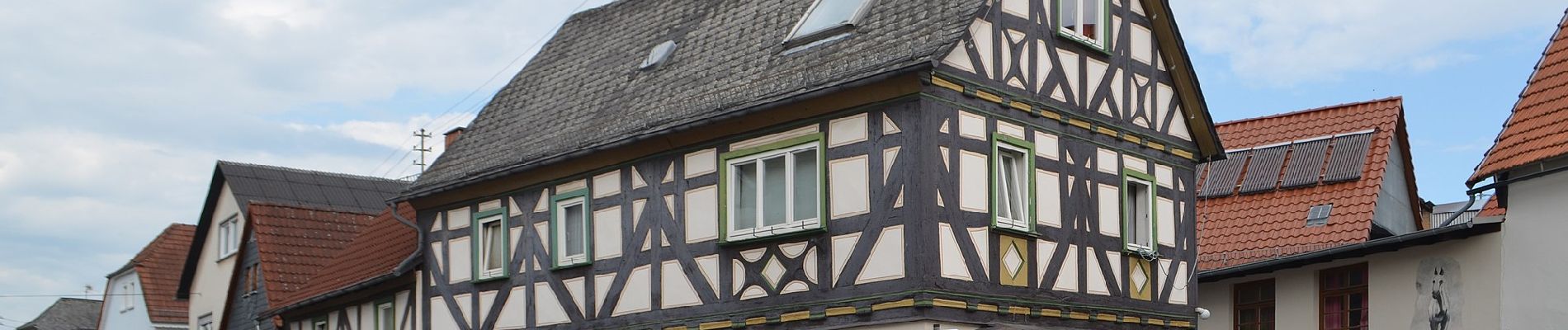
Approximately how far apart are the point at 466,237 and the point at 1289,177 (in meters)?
13.2

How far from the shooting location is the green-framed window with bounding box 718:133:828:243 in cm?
1812

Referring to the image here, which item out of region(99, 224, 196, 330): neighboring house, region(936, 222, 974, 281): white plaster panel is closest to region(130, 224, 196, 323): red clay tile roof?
region(99, 224, 196, 330): neighboring house

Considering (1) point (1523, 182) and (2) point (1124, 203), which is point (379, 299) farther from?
(1) point (1523, 182)

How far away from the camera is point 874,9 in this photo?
1903 centimetres

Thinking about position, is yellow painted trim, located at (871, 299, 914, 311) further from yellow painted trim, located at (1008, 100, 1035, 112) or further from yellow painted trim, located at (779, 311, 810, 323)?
yellow painted trim, located at (1008, 100, 1035, 112)

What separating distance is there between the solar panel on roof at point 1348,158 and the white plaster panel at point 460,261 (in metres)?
13.4

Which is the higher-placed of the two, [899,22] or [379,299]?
[899,22]

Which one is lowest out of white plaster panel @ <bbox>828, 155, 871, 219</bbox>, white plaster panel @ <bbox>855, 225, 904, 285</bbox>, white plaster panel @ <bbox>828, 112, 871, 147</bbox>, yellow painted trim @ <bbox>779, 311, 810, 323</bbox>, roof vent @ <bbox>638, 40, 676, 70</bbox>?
yellow painted trim @ <bbox>779, 311, 810, 323</bbox>

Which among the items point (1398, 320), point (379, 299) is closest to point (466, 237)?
point (379, 299)

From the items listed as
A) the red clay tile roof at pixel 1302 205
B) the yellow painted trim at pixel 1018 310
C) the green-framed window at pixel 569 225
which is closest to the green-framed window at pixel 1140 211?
the yellow painted trim at pixel 1018 310

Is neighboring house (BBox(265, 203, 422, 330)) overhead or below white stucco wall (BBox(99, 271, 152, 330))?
below

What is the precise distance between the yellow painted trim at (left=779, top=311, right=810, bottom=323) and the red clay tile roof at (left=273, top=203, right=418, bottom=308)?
9.13m

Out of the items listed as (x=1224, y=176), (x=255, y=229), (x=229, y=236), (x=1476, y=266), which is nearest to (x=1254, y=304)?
(x=1224, y=176)

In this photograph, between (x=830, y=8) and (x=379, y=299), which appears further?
(x=379, y=299)
